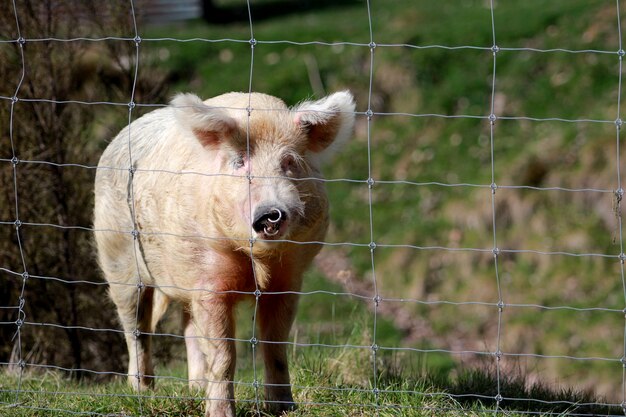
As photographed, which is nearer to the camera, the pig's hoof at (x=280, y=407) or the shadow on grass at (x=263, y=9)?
the pig's hoof at (x=280, y=407)

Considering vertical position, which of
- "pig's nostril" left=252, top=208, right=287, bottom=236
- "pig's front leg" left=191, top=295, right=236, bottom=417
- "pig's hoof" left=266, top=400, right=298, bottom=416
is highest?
"pig's nostril" left=252, top=208, right=287, bottom=236

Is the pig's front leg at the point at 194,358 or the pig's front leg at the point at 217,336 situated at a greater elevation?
the pig's front leg at the point at 217,336

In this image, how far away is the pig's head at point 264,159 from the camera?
494 cm

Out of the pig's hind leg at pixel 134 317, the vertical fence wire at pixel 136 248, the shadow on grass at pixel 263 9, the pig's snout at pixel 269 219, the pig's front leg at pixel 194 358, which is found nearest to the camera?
the pig's snout at pixel 269 219

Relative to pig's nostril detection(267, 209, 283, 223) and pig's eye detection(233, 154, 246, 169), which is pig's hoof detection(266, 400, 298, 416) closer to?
pig's nostril detection(267, 209, 283, 223)

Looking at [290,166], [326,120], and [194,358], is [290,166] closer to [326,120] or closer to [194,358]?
[326,120]

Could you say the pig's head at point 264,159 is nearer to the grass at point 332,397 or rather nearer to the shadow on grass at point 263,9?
the grass at point 332,397

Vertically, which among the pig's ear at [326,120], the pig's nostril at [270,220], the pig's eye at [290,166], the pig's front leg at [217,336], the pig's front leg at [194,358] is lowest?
the pig's front leg at [194,358]

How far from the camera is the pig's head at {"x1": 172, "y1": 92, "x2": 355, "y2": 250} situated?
16.2 ft

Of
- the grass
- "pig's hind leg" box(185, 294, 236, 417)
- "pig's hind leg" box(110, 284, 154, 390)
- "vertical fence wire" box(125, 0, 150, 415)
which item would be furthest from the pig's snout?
"pig's hind leg" box(110, 284, 154, 390)

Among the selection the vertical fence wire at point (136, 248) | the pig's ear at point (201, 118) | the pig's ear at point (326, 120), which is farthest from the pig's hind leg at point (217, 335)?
the pig's ear at point (326, 120)

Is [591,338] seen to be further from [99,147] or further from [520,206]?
[99,147]

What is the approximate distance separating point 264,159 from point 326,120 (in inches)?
17.2

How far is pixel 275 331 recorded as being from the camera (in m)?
5.55
